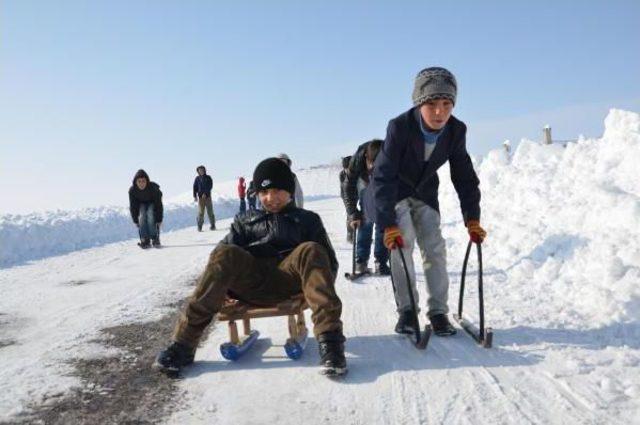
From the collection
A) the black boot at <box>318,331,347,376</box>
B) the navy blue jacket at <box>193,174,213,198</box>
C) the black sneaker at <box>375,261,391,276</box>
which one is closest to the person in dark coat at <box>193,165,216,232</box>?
the navy blue jacket at <box>193,174,213,198</box>

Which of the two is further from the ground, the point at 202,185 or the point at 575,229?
the point at 202,185

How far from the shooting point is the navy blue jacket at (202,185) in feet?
60.1

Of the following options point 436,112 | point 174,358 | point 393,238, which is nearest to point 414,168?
point 436,112

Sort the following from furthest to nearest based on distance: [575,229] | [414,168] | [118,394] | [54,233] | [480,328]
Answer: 1. [54,233]
2. [575,229]
3. [414,168]
4. [480,328]
5. [118,394]

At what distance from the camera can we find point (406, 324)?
434cm

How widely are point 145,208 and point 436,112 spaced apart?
10.6 m

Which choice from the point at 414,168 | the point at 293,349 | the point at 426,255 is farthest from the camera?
the point at 426,255

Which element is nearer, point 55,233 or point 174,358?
point 174,358

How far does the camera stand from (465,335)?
14.1 feet

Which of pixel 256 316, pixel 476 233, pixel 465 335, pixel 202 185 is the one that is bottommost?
pixel 465 335

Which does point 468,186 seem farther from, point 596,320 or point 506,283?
point 506,283

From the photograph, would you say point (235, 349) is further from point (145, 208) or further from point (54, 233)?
point (54, 233)

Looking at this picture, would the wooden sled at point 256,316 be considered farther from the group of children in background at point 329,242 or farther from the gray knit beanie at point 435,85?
the gray knit beanie at point 435,85

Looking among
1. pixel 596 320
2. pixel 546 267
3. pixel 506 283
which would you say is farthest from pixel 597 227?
pixel 596 320
